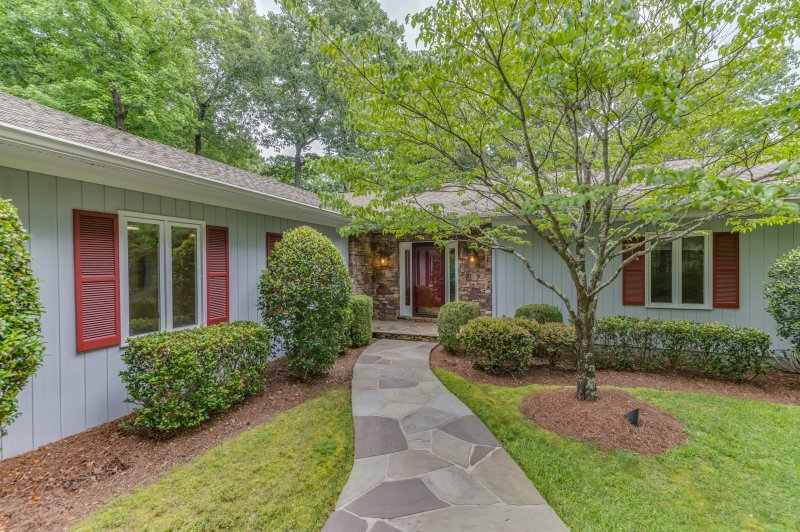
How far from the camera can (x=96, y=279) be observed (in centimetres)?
366

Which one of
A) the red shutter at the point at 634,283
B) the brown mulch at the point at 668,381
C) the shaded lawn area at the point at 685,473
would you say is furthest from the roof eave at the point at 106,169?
the red shutter at the point at 634,283

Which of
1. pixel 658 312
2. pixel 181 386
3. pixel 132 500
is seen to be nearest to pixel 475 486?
pixel 132 500

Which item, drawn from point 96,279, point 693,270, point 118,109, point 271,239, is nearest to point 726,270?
point 693,270

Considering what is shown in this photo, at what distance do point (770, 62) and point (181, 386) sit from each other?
6.56m

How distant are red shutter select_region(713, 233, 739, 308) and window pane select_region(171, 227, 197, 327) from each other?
8111 millimetres

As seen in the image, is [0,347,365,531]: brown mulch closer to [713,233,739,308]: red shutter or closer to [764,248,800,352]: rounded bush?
[764,248,800,352]: rounded bush

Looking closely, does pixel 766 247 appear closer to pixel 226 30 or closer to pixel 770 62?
pixel 770 62

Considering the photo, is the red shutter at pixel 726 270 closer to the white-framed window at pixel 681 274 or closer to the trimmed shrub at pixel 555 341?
the white-framed window at pixel 681 274

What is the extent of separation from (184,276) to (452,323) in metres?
4.29

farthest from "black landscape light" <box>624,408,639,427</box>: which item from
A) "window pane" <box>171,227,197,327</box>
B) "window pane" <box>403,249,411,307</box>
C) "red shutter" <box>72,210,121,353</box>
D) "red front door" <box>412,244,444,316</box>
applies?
"window pane" <box>403,249,411,307</box>

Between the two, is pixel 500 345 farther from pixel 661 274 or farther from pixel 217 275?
pixel 217 275

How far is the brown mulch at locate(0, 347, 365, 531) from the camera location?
244 cm

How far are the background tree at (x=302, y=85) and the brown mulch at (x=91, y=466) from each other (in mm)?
12934

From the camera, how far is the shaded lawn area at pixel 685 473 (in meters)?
2.28
